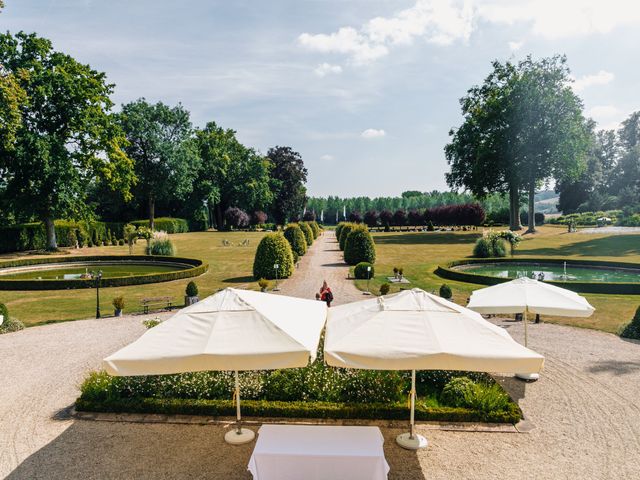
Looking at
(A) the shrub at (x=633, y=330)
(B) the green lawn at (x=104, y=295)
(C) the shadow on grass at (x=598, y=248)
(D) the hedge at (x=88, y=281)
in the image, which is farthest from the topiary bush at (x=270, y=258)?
(C) the shadow on grass at (x=598, y=248)

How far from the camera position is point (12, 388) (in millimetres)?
10797

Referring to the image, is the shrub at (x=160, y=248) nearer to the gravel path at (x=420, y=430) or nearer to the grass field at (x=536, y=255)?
the grass field at (x=536, y=255)

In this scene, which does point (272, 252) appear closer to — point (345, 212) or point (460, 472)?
point (460, 472)

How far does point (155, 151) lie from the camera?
60.3 meters

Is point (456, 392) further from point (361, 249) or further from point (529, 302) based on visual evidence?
point (361, 249)

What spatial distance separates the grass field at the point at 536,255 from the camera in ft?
59.3

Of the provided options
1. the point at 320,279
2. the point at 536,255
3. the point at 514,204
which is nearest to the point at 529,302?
the point at 320,279

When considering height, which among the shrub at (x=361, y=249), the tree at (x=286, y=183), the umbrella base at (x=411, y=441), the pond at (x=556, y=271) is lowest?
the pond at (x=556, y=271)

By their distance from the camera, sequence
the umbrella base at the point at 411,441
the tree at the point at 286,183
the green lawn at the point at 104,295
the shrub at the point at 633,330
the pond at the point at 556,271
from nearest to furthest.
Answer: the umbrella base at the point at 411,441
the shrub at the point at 633,330
the green lawn at the point at 104,295
the pond at the point at 556,271
the tree at the point at 286,183

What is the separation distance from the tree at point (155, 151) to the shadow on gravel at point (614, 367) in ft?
184

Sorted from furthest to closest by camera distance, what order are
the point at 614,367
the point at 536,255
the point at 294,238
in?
the point at 536,255 → the point at 294,238 → the point at 614,367

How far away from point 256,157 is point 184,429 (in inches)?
2943

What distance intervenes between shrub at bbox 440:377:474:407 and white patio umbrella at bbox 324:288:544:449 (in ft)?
10.2

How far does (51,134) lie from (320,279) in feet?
91.4
